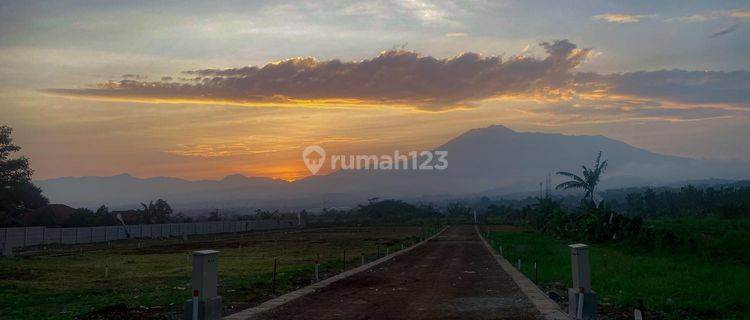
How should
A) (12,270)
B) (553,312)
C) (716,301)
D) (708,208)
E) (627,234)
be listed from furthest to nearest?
(708,208)
(627,234)
(12,270)
(716,301)
(553,312)

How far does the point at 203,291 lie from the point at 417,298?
7.26 m

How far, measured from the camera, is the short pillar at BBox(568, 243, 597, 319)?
15.6 meters

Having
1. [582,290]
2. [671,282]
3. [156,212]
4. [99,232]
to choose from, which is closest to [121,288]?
[582,290]

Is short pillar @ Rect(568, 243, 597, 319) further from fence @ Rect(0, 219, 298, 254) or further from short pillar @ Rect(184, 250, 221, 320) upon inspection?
fence @ Rect(0, 219, 298, 254)

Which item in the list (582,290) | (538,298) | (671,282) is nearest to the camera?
(582,290)

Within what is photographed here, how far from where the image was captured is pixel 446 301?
62.3ft

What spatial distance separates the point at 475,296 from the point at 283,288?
293 inches

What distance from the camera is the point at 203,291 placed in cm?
1483

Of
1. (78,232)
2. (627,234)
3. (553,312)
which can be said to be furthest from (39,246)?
(553,312)

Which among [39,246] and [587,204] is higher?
[587,204]

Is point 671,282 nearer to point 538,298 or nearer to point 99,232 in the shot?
point 538,298

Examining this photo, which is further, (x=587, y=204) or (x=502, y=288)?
(x=587, y=204)

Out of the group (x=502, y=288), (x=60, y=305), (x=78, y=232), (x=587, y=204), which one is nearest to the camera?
(x=60, y=305)

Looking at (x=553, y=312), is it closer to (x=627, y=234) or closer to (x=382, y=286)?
(x=382, y=286)
